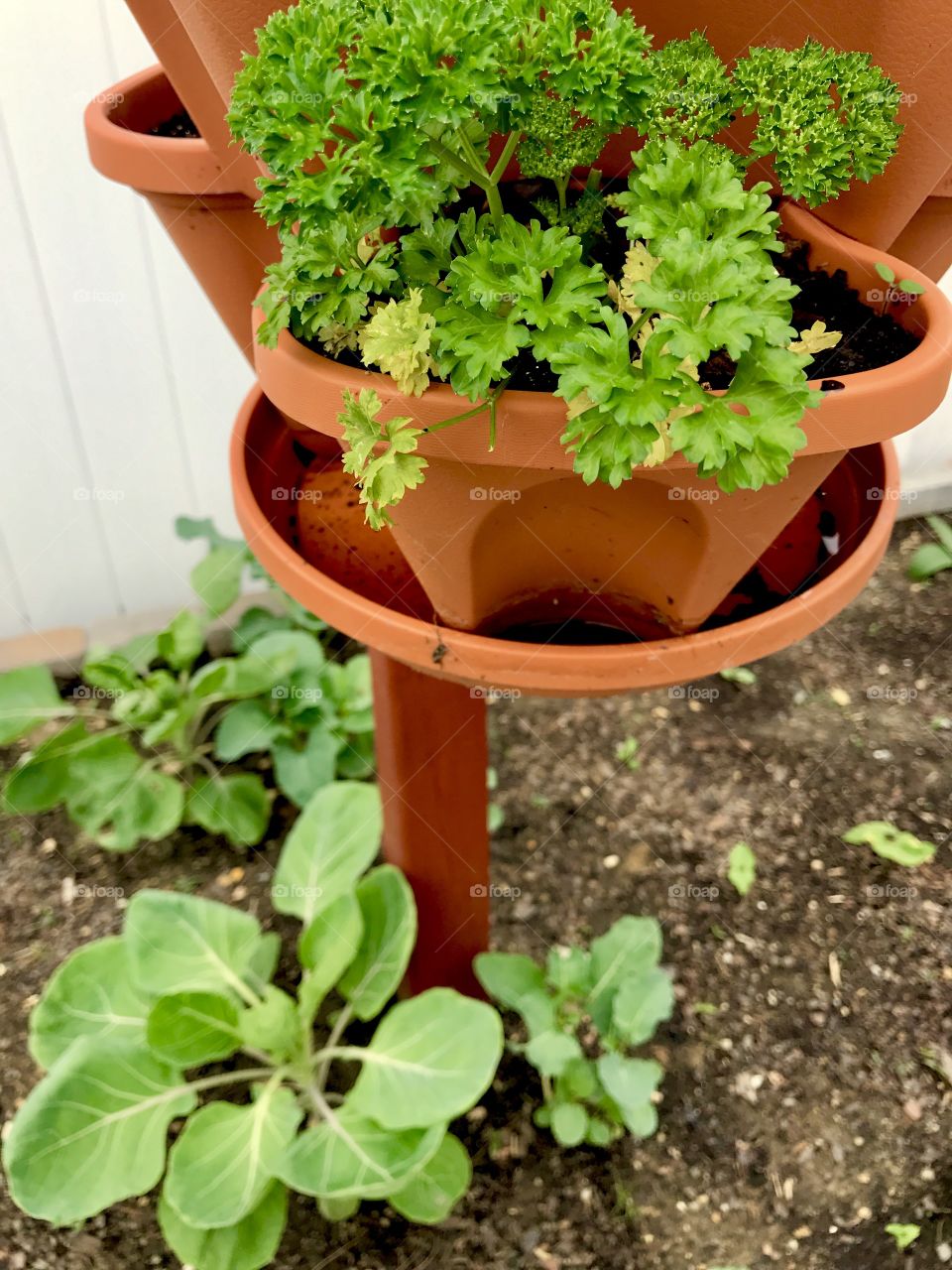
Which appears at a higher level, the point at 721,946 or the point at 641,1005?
the point at 641,1005

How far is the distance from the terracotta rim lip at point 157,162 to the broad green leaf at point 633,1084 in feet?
3.14

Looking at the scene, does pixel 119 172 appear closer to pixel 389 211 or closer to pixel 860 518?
pixel 389 211

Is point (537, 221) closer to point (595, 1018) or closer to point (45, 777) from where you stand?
point (595, 1018)

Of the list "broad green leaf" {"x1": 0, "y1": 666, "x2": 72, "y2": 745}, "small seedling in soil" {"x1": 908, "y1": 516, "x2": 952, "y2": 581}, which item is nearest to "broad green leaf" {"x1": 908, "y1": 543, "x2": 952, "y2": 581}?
"small seedling in soil" {"x1": 908, "y1": 516, "x2": 952, "y2": 581}

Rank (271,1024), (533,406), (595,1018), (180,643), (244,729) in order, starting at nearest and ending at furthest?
(533,406), (271,1024), (595,1018), (244,729), (180,643)

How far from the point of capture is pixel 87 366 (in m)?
1.71

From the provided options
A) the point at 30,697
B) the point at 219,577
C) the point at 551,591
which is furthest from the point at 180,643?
the point at 551,591

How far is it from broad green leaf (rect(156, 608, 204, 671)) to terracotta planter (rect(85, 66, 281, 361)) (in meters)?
0.81

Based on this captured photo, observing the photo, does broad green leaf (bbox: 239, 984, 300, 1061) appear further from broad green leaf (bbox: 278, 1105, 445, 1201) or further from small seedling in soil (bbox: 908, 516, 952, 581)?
small seedling in soil (bbox: 908, 516, 952, 581)

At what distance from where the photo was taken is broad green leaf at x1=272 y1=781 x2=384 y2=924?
48.2 inches

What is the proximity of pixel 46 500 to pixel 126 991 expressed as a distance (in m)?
0.96

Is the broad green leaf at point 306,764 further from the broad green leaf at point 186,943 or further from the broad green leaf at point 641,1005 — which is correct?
the broad green leaf at point 641,1005

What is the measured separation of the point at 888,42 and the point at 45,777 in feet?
4.49

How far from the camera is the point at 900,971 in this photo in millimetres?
1442
